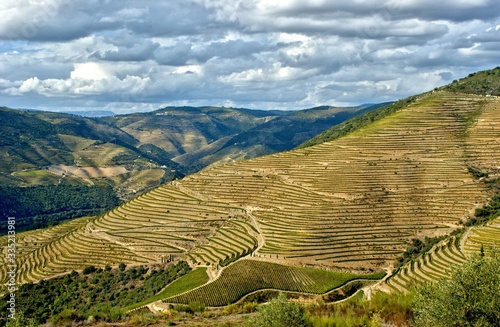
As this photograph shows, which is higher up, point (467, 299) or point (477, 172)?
point (467, 299)

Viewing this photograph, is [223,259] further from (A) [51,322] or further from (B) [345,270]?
(A) [51,322]

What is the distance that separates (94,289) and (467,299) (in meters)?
62.3

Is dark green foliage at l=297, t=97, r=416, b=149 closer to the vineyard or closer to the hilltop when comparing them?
the hilltop

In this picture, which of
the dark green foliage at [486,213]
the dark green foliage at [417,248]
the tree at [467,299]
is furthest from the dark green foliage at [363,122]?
the tree at [467,299]

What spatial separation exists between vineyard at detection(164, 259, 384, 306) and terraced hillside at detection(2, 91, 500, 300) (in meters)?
2.57

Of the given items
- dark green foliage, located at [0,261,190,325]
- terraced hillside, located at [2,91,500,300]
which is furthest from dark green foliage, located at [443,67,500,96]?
dark green foliage, located at [0,261,190,325]

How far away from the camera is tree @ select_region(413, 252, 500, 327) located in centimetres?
2114

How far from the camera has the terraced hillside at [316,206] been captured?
75875 millimetres

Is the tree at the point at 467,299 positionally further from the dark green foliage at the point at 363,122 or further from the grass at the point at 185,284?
the dark green foliage at the point at 363,122

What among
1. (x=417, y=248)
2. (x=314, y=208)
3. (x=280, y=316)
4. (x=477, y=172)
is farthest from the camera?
(x=477, y=172)

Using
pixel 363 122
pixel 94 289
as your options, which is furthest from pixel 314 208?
pixel 363 122

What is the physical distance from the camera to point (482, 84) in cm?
14562

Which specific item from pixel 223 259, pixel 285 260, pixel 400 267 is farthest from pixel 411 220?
pixel 223 259

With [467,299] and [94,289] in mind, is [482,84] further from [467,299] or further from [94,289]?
[467,299]
